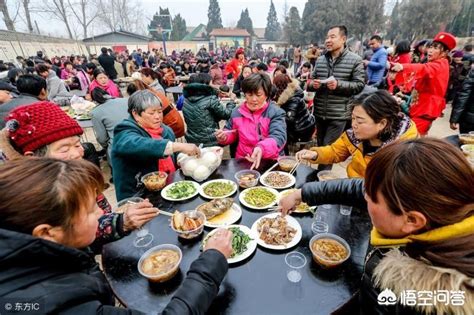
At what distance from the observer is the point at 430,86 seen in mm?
4375

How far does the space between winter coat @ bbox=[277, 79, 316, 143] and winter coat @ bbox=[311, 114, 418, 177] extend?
239 cm

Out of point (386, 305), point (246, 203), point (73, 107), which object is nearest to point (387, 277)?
point (386, 305)

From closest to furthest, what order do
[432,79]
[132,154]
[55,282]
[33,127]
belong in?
[55,282] → [33,127] → [132,154] → [432,79]

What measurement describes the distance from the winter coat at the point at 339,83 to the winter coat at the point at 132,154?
9.85ft

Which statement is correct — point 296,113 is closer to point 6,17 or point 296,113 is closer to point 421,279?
point 421,279

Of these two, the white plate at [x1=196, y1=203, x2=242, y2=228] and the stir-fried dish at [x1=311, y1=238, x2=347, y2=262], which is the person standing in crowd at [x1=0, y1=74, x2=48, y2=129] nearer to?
the white plate at [x1=196, y1=203, x2=242, y2=228]

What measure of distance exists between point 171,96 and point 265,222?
42.7ft

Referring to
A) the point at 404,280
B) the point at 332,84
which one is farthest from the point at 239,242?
the point at 332,84

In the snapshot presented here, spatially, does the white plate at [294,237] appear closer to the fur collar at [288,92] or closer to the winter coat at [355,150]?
the winter coat at [355,150]

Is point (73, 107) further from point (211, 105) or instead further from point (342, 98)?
point (342, 98)

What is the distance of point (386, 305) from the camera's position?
1085mm

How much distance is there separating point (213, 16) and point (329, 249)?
81711mm

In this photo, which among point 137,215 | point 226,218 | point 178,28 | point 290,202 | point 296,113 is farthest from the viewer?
point 178,28

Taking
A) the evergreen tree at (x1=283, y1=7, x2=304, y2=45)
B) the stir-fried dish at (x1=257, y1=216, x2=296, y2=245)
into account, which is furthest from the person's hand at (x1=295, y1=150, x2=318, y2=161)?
the evergreen tree at (x1=283, y1=7, x2=304, y2=45)
